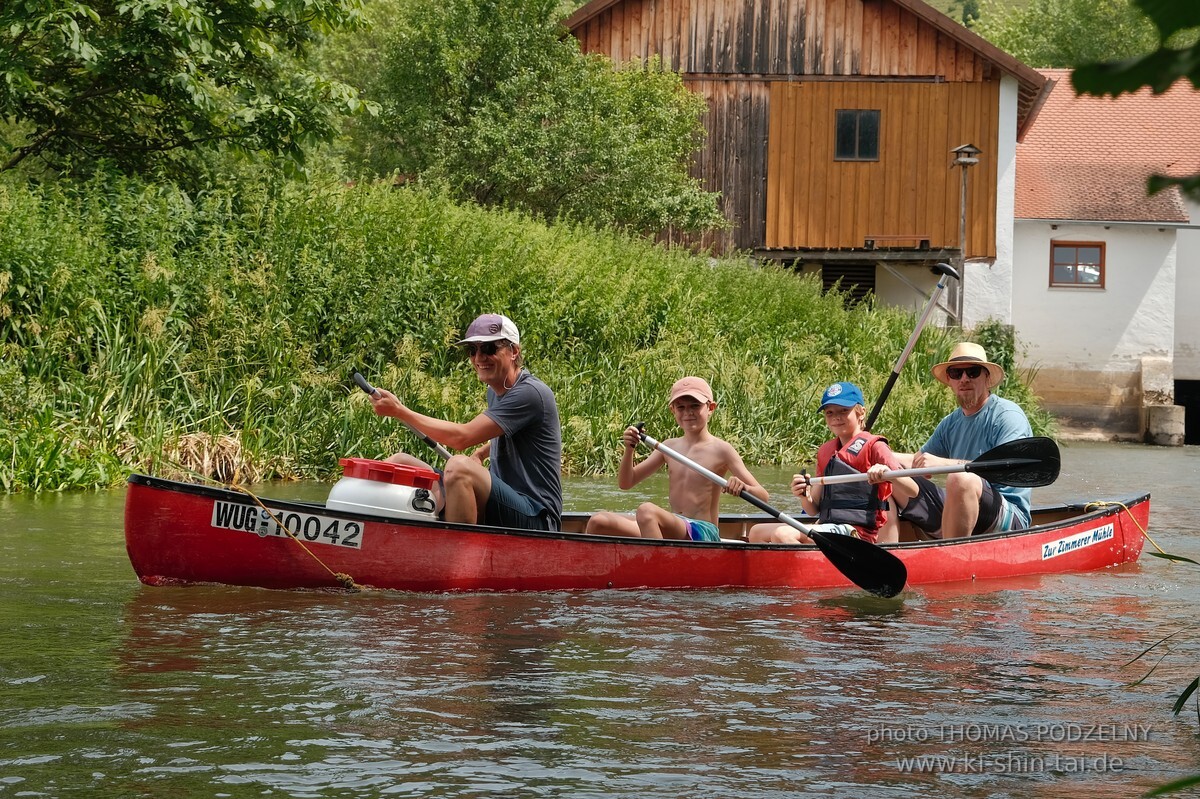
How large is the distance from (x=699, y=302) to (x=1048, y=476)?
9791 millimetres

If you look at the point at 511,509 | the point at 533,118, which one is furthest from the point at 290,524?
the point at 533,118

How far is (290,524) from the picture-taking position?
7336 mm

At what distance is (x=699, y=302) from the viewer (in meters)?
18.0

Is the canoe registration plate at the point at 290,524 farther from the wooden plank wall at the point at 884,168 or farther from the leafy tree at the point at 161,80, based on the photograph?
the wooden plank wall at the point at 884,168

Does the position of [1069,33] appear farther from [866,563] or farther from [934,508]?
[866,563]

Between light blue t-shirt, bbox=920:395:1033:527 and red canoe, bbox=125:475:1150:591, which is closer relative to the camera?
red canoe, bbox=125:475:1150:591

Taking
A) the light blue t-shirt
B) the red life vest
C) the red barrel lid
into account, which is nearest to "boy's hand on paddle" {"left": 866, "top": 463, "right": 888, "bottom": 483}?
the red life vest

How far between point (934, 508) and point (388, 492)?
3549 mm

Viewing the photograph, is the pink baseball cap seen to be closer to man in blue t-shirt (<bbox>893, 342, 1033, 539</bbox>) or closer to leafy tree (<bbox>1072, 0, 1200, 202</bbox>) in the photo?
man in blue t-shirt (<bbox>893, 342, 1033, 539</bbox>)

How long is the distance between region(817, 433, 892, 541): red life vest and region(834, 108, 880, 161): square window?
54.8ft

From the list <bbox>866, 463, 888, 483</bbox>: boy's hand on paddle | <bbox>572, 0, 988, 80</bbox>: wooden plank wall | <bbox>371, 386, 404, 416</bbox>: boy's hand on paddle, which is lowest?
<bbox>866, 463, 888, 483</bbox>: boy's hand on paddle

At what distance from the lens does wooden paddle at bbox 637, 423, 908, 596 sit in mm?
7855

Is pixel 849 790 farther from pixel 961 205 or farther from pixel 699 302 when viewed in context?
pixel 961 205

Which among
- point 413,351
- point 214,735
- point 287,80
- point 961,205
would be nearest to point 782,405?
point 413,351
